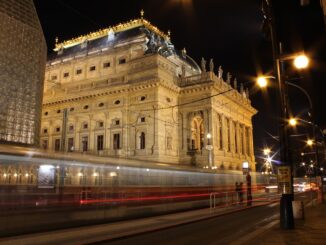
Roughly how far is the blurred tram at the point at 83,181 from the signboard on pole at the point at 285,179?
8.31 meters

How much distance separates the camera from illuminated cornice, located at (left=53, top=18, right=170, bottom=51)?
57228 mm

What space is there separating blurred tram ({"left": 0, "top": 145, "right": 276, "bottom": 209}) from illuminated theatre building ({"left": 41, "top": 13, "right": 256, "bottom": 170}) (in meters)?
20.1

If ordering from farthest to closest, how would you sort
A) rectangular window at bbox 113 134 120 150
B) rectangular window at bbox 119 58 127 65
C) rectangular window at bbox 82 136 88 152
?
rectangular window at bbox 119 58 127 65 < rectangular window at bbox 82 136 88 152 < rectangular window at bbox 113 134 120 150

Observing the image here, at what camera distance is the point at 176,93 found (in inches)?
1955

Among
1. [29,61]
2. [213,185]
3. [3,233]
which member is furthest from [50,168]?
[29,61]

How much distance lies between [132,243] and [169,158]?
34735 mm

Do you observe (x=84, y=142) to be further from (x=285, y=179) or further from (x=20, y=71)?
(x=285, y=179)

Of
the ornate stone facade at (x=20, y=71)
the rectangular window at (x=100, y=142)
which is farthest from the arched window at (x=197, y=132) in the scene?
the ornate stone facade at (x=20, y=71)

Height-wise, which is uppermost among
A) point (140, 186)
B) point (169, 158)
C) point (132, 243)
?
point (169, 158)

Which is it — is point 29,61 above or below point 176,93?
above

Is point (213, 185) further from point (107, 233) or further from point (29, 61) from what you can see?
point (29, 61)

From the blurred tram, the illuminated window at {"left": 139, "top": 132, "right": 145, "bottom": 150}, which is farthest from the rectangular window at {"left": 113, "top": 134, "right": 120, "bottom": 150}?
the blurred tram

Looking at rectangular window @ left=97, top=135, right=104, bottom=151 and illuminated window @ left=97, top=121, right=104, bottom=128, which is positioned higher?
illuminated window @ left=97, top=121, right=104, bottom=128

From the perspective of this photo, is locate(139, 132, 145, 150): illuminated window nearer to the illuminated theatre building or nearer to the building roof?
the illuminated theatre building
